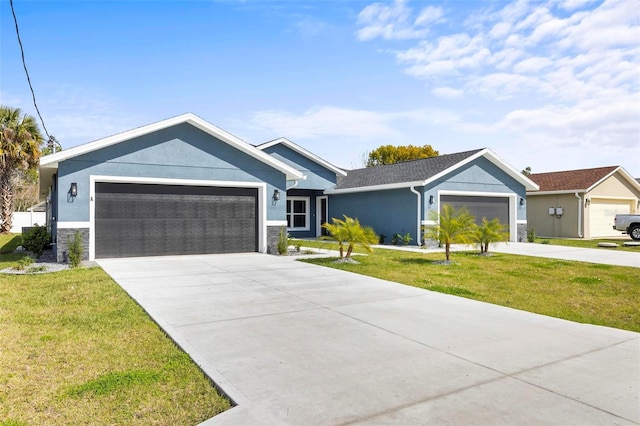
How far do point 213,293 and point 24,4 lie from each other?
775 cm

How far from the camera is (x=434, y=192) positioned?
18.5 m

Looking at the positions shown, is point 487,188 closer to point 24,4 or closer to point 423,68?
point 423,68

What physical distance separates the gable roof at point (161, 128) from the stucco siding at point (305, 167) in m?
6.22

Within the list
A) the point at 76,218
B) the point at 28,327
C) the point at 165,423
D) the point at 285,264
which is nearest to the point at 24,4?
the point at 76,218

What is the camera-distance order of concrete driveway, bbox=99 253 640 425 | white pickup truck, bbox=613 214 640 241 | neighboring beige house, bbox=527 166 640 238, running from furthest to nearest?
neighboring beige house, bbox=527 166 640 238 → white pickup truck, bbox=613 214 640 241 → concrete driveway, bbox=99 253 640 425

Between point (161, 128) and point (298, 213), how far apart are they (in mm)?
11343

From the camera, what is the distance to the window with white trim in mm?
23391

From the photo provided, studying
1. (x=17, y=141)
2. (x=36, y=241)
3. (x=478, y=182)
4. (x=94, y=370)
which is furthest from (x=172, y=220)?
(x=17, y=141)

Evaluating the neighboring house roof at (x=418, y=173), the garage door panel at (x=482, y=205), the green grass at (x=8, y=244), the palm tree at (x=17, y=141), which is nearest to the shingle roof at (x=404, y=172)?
the neighboring house roof at (x=418, y=173)

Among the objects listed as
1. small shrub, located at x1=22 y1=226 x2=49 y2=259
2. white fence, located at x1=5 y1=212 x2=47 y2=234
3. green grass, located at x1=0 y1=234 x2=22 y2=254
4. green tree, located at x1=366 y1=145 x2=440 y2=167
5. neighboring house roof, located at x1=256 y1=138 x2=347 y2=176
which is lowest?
green grass, located at x1=0 y1=234 x2=22 y2=254

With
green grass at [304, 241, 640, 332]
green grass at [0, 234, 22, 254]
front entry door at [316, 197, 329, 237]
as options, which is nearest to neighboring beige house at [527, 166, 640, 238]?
green grass at [304, 241, 640, 332]

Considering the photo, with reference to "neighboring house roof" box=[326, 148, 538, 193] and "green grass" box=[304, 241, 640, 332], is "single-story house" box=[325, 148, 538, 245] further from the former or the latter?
"green grass" box=[304, 241, 640, 332]

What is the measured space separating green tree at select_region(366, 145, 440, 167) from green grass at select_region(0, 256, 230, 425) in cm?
4179

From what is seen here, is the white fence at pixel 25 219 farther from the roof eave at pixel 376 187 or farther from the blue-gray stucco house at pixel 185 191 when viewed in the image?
the roof eave at pixel 376 187
